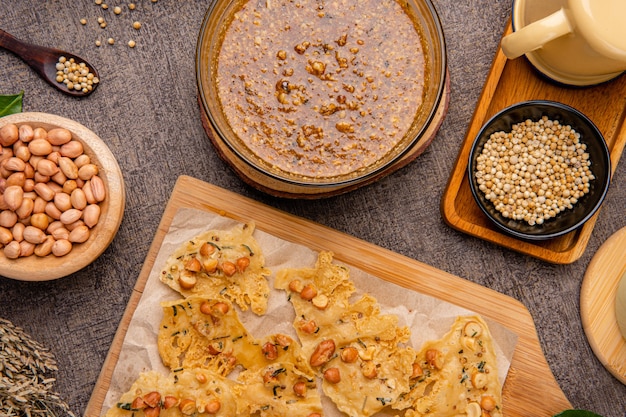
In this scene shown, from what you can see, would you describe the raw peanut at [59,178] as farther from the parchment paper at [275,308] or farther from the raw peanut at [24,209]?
the parchment paper at [275,308]

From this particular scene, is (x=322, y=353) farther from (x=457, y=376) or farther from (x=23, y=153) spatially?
(x=23, y=153)

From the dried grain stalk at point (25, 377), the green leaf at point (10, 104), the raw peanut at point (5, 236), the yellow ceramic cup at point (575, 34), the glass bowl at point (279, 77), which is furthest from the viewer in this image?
the green leaf at point (10, 104)

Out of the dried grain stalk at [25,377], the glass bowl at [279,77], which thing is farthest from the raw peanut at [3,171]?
the glass bowl at [279,77]

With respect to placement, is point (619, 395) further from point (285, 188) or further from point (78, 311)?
point (78, 311)

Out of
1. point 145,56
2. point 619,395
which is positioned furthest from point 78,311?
point 619,395

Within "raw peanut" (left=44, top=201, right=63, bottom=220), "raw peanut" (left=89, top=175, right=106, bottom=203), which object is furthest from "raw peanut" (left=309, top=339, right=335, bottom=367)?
"raw peanut" (left=44, top=201, right=63, bottom=220)
